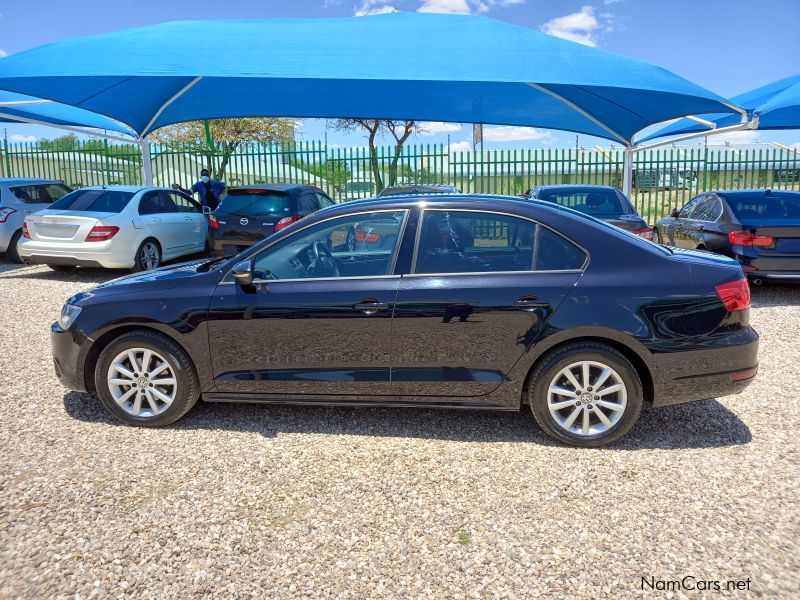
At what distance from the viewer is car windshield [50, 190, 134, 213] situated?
9.52 metres

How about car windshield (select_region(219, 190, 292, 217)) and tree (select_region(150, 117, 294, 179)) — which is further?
tree (select_region(150, 117, 294, 179))

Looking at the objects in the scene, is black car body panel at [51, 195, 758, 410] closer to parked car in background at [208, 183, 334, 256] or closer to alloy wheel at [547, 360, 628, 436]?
alloy wheel at [547, 360, 628, 436]

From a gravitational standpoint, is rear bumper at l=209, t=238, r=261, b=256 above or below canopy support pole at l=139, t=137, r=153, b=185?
below

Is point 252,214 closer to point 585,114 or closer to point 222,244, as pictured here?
point 222,244

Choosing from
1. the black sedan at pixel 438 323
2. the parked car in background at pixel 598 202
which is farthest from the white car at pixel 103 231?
the parked car in background at pixel 598 202

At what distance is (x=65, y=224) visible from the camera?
9.20m

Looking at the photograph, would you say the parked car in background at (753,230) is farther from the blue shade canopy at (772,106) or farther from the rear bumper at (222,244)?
the rear bumper at (222,244)

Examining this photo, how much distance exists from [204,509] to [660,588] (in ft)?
7.06

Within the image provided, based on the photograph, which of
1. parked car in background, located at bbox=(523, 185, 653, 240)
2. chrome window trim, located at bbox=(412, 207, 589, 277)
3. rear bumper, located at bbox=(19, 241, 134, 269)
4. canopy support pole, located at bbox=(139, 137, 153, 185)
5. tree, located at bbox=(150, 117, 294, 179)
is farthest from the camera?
tree, located at bbox=(150, 117, 294, 179)

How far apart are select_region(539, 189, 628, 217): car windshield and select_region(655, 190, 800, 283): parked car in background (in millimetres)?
1145

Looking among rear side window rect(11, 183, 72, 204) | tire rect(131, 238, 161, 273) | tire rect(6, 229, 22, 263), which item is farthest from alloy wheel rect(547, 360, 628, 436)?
rear side window rect(11, 183, 72, 204)

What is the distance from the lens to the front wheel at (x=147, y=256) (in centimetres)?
969

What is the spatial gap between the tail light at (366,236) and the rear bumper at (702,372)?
1857 mm

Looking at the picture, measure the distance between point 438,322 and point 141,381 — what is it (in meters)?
2.03
